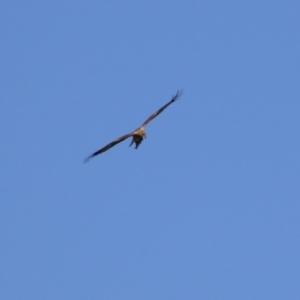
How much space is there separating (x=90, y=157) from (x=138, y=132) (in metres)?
2.03

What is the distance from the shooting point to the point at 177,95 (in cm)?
4450

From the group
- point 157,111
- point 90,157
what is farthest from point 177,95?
point 90,157

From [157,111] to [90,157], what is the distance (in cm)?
373

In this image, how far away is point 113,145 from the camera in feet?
140

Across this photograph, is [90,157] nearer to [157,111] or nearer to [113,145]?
[113,145]

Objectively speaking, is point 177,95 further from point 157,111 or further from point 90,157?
point 90,157

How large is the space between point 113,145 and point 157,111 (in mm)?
3108

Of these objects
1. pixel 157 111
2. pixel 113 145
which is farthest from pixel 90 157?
pixel 157 111

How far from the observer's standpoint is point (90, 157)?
140 feet

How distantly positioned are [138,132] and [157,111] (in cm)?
190

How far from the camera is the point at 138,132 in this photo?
43.4 meters

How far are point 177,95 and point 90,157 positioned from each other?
4193 millimetres

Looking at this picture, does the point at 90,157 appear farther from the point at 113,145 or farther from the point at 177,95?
the point at 177,95

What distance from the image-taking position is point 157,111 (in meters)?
45.0
